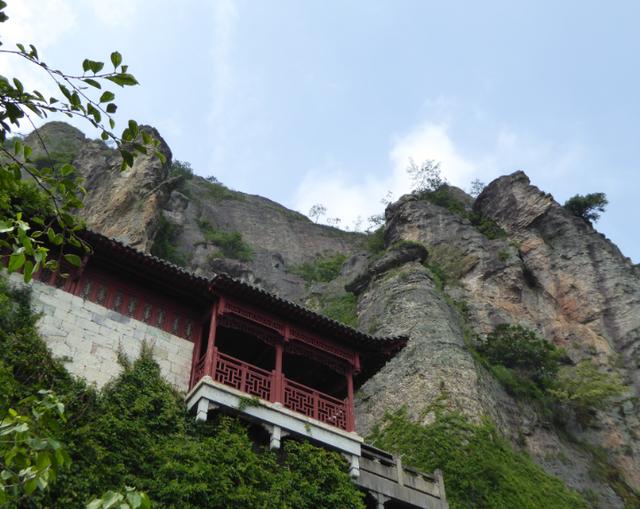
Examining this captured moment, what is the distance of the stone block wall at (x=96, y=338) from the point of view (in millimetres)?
16422

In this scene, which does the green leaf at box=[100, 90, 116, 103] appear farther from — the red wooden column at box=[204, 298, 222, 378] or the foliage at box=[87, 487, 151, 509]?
the red wooden column at box=[204, 298, 222, 378]

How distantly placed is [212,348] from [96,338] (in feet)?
8.48

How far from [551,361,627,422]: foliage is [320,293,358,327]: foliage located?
33.5 feet

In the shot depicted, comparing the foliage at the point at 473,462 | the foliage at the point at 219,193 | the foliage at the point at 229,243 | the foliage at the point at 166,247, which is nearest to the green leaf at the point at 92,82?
the foliage at the point at 473,462

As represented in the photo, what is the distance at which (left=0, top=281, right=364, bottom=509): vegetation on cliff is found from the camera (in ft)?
46.0

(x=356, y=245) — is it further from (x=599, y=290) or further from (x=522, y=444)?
(x=522, y=444)

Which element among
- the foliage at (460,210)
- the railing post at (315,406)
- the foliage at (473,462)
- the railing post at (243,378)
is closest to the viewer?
the railing post at (243,378)

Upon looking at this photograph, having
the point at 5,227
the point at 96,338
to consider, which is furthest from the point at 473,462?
the point at 5,227

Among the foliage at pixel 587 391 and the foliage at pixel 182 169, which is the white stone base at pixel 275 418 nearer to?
the foliage at pixel 587 391

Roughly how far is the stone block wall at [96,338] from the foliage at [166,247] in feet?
78.2

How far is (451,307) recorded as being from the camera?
3722 centimetres

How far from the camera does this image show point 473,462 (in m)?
24.4

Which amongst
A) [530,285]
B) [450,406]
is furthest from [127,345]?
[530,285]

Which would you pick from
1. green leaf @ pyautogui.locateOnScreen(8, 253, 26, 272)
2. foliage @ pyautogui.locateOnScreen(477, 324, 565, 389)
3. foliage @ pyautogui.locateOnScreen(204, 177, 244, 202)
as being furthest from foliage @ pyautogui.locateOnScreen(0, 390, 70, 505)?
foliage @ pyautogui.locateOnScreen(204, 177, 244, 202)
